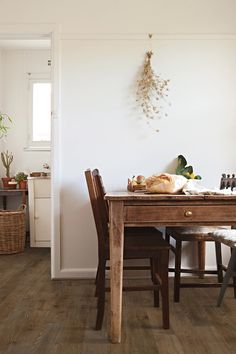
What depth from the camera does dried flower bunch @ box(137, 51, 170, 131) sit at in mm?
2934

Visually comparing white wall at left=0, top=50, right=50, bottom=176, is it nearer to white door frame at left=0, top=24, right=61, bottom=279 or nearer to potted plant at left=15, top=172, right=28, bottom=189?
potted plant at left=15, top=172, right=28, bottom=189

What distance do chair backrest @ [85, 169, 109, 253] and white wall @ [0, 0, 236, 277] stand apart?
0.69 meters

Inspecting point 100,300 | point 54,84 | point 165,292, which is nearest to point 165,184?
point 165,292

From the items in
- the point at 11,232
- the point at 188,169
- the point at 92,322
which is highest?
the point at 188,169

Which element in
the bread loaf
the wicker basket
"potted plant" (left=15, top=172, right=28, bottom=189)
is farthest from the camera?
"potted plant" (left=15, top=172, right=28, bottom=189)

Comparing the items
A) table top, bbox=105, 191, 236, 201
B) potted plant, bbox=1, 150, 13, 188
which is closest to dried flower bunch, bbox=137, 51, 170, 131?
table top, bbox=105, 191, 236, 201

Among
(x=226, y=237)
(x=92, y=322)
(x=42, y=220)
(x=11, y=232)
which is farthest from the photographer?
(x=42, y=220)

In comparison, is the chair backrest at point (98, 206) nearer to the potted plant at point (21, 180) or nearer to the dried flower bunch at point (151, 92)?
the dried flower bunch at point (151, 92)

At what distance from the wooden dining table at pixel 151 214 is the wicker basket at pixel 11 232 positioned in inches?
94.5

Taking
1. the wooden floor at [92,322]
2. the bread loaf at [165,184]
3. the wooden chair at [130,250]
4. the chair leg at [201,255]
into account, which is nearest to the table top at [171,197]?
the bread loaf at [165,184]

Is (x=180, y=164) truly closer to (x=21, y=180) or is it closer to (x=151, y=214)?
(x=151, y=214)

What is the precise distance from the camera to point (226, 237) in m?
2.22

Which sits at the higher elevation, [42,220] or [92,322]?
[42,220]

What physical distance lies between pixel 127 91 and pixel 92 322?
1758 mm
